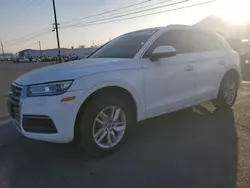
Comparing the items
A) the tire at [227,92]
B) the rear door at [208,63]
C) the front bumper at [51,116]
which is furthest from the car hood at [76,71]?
the tire at [227,92]

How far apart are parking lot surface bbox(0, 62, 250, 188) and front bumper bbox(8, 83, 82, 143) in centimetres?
46

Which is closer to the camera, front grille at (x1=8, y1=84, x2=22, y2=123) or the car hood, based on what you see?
the car hood

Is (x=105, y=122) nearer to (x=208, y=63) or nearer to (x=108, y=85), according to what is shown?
(x=108, y=85)

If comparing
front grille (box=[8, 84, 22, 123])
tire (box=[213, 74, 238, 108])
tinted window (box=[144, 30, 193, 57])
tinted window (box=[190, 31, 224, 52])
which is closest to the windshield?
tinted window (box=[144, 30, 193, 57])

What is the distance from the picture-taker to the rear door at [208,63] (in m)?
5.13

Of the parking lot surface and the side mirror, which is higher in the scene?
the side mirror

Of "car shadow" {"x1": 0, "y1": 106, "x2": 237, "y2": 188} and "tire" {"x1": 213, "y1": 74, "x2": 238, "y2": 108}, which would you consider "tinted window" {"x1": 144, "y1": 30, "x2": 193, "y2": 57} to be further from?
"car shadow" {"x1": 0, "y1": 106, "x2": 237, "y2": 188}

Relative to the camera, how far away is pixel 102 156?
3.78 metres

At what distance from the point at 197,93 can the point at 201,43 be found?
1024 millimetres

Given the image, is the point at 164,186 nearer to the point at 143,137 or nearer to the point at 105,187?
the point at 105,187

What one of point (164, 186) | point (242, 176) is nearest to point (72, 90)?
point (164, 186)

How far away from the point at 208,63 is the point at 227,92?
3.33 ft

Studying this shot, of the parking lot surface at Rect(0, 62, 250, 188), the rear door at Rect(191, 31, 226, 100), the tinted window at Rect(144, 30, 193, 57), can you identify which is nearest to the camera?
the parking lot surface at Rect(0, 62, 250, 188)

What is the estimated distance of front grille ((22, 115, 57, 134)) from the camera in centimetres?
340
